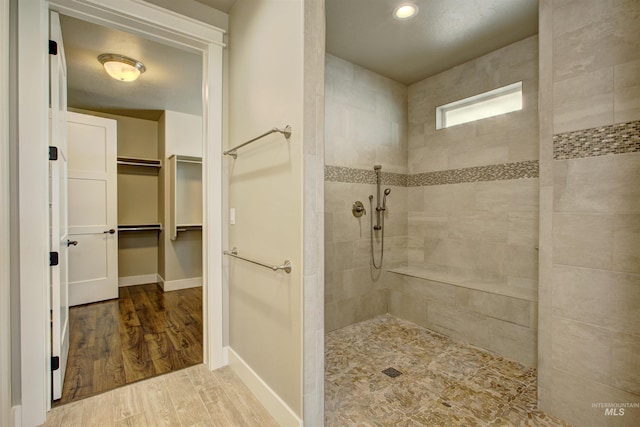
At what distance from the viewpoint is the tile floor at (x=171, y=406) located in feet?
5.41

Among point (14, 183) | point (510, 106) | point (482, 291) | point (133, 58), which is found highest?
point (133, 58)

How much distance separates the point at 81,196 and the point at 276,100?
3253 mm

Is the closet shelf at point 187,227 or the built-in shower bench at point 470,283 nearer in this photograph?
the built-in shower bench at point 470,283

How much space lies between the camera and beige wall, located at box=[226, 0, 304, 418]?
4.95 feet

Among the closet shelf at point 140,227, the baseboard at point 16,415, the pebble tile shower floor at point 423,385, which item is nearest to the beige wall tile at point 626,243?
the pebble tile shower floor at point 423,385

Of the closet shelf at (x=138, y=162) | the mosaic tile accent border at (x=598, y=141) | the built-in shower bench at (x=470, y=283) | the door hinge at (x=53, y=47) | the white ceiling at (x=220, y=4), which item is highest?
the white ceiling at (x=220, y=4)

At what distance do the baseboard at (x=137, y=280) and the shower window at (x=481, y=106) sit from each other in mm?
4681

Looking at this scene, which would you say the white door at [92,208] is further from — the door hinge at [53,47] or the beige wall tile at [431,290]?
the beige wall tile at [431,290]

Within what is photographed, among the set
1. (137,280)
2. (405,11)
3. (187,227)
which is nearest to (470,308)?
(405,11)

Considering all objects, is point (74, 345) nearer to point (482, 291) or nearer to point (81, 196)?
point (81, 196)

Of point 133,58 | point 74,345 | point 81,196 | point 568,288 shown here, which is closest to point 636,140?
point 568,288

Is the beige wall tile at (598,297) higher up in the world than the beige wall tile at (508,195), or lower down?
lower down

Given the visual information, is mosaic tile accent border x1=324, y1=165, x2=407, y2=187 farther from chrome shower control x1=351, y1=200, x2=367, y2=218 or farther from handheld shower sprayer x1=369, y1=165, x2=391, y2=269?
chrome shower control x1=351, y1=200, x2=367, y2=218

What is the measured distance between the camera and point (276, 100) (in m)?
1.68
